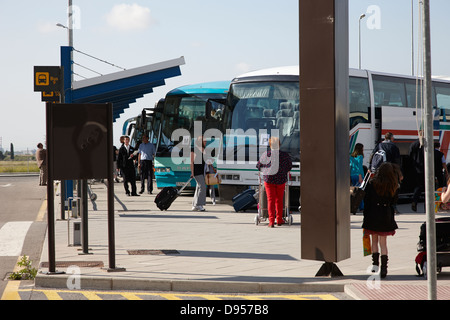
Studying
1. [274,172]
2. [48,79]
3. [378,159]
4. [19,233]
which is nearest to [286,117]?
[378,159]

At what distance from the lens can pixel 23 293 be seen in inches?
317

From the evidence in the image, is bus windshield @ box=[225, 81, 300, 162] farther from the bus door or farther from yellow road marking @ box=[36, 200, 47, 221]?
yellow road marking @ box=[36, 200, 47, 221]

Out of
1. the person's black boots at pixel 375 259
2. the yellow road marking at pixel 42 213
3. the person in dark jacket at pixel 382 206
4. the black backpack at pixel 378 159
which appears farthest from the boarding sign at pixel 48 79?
the person's black boots at pixel 375 259

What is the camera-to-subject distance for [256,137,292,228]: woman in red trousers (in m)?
14.4

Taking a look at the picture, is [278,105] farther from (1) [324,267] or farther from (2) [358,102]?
(1) [324,267]

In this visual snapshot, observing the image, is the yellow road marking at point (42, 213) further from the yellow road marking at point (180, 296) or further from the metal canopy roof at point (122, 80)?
the yellow road marking at point (180, 296)

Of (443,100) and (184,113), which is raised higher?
(443,100)

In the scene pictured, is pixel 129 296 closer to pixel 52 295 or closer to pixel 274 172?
pixel 52 295

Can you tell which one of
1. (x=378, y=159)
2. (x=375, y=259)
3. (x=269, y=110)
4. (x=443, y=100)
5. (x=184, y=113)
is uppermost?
(x=443, y=100)

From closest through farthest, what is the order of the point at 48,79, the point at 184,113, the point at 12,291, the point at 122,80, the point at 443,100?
the point at 12,291 → the point at 48,79 → the point at 122,80 → the point at 443,100 → the point at 184,113

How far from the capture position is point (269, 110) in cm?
1930

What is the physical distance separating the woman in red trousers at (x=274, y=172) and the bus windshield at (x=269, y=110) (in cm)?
396

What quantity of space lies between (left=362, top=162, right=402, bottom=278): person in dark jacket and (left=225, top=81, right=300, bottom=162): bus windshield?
955 cm

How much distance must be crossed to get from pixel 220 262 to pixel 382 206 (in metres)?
2.27
